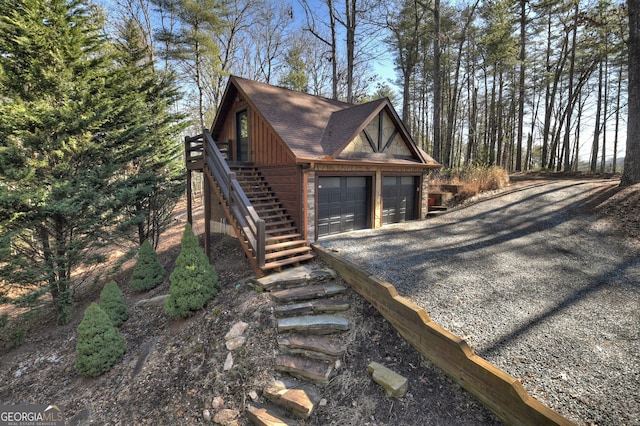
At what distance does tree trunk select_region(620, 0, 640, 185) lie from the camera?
8.71 metres

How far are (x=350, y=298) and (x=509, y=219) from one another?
711 centimetres

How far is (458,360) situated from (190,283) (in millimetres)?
5064

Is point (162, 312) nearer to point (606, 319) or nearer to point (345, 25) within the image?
point (606, 319)

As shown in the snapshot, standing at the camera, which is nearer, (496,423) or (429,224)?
(496,423)

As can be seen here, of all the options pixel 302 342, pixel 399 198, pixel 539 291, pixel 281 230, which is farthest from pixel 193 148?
pixel 539 291

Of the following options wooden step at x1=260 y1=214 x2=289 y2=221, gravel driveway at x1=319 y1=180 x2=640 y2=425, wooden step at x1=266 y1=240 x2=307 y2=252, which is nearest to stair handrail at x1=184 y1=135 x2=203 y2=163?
wooden step at x1=260 y1=214 x2=289 y2=221

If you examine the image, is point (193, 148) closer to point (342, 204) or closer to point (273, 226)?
point (273, 226)

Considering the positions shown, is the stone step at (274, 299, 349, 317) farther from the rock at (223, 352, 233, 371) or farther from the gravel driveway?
the gravel driveway

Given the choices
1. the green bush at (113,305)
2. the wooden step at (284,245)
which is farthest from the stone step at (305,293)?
the green bush at (113,305)

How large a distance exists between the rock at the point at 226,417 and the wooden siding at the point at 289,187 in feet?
14.6

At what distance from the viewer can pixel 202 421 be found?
3.98 meters

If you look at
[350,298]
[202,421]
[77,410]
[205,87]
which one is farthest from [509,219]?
[205,87]

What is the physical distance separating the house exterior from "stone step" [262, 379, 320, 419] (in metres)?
4.01

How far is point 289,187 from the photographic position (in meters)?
8.21
